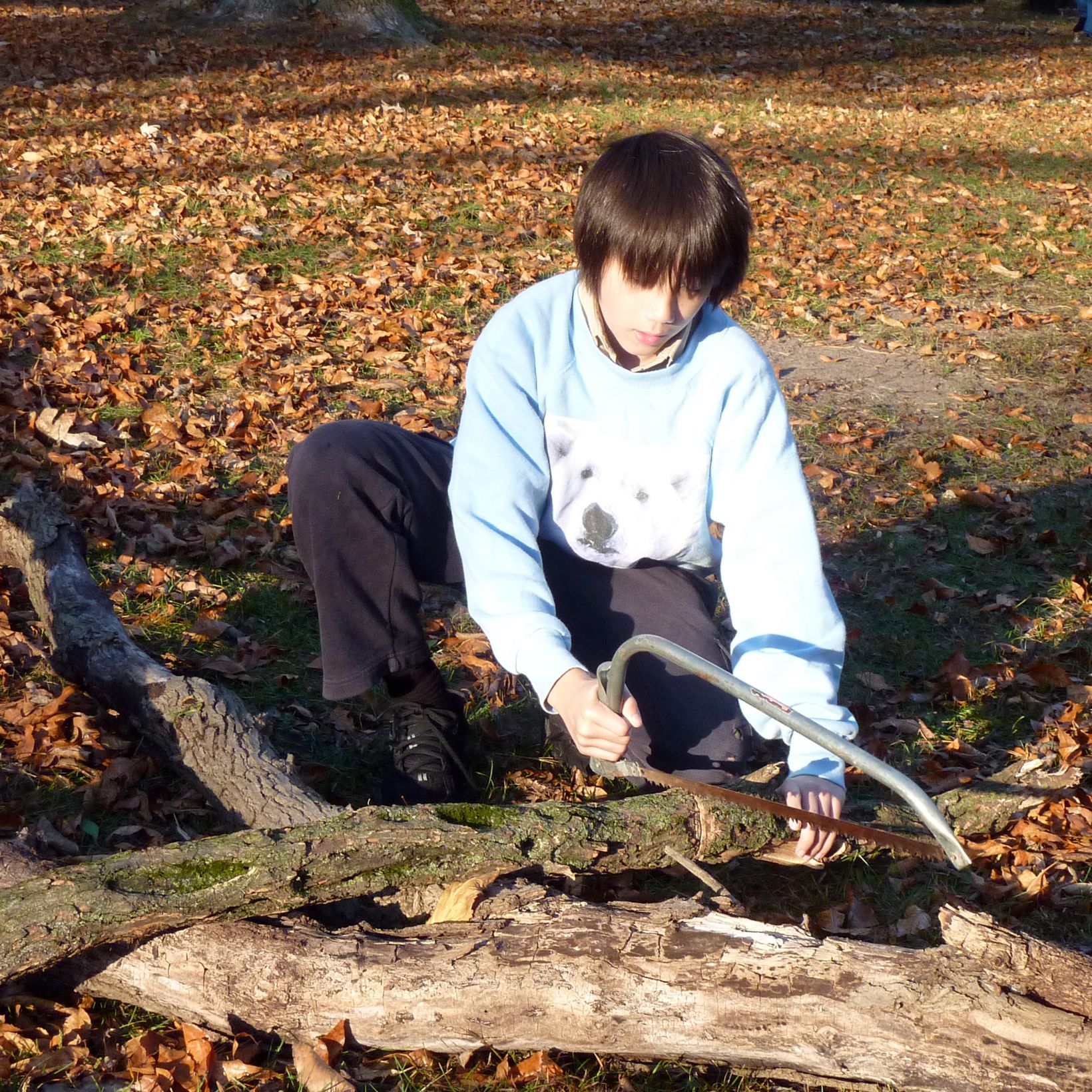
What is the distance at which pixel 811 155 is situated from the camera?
424 inches

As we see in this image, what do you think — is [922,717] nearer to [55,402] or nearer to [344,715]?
[344,715]

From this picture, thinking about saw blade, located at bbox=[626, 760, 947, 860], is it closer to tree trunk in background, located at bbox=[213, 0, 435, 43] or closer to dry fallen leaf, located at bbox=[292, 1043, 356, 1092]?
dry fallen leaf, located at bbox=[292, 1043, 356, 1092]

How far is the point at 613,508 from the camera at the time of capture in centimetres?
291

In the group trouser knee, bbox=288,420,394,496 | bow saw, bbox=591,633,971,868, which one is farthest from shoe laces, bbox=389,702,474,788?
bow saw, bbox=591,633,971,868

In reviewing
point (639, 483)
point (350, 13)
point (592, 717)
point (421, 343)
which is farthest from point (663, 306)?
point (350, 13)

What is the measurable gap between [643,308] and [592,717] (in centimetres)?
95

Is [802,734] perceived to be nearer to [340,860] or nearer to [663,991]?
[663,991]

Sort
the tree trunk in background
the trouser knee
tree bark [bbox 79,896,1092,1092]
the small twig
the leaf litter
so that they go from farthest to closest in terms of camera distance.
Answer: the tree trunk in background, the leaf litter, the trouser knee, the small twig, tree bark [bbox 79,896,1092,1092]

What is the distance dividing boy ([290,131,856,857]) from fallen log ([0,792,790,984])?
25 centimetres

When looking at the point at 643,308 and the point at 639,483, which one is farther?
the point at 639,483

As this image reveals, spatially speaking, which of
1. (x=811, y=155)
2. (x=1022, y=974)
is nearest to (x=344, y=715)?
(x=1022, y=974)

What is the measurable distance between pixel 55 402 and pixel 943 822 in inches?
176

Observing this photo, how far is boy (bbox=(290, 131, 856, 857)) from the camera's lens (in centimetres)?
252

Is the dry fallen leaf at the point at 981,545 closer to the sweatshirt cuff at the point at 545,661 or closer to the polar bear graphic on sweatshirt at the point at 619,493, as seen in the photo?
the polar bear graphic on sweatshirt at the point at 619,493
